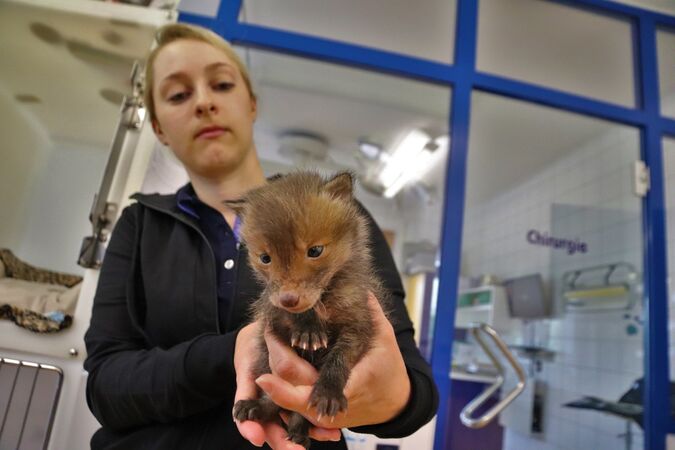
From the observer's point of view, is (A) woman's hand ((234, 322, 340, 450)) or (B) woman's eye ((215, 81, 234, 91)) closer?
(A) woman's hand ((234, 322, 340, 450))

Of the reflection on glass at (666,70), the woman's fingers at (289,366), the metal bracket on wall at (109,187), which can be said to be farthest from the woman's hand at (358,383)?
the reflection on glass at (666,70)

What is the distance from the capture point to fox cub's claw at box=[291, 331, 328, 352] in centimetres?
79

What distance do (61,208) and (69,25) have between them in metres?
0.97

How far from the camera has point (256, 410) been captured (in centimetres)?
86

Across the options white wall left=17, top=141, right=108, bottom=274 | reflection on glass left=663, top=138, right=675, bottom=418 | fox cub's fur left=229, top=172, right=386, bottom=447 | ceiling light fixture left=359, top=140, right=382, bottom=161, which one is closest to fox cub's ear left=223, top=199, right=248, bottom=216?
fox cub's fur left=229, top=172, right=386, bottom=447

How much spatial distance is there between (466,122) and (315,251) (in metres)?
2.66

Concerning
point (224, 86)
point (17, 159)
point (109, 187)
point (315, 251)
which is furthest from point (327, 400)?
point (17, 159)

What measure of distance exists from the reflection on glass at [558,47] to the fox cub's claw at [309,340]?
3514 millimetres

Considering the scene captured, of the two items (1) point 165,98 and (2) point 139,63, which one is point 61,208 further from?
(1) point 165,98

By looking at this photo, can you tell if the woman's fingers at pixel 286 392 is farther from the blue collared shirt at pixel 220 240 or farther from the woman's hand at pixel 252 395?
the blue collared shirt at pixel 220 240

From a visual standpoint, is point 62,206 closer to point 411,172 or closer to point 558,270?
point 411,172

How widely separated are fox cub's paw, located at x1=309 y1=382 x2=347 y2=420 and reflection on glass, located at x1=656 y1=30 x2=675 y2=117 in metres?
4.23

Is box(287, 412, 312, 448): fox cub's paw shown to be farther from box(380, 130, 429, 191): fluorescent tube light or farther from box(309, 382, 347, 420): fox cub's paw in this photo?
box(380, 130, 429, 191): fluorescent tube light

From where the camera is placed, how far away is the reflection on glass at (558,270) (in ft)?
10.9
